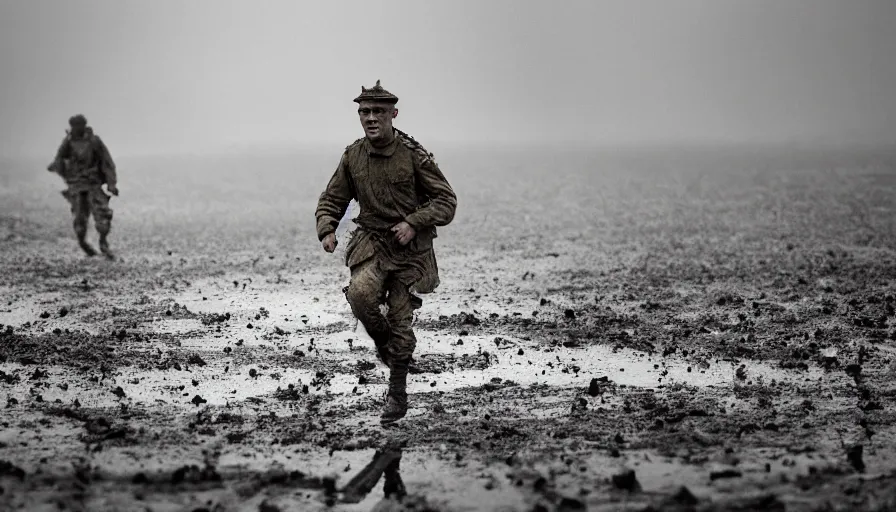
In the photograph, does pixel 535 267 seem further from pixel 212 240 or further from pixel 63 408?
pixel 63 408

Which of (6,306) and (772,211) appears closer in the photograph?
(6,306)

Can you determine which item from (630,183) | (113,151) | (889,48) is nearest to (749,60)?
(889,48)

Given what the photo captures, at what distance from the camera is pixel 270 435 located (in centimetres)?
696

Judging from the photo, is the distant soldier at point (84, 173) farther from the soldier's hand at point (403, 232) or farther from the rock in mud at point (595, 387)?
the rock in mud at point (595, 387)

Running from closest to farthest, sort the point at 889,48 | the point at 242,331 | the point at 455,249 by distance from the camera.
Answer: the point at 242,331 → the point at 455,249 → the point at 889,48

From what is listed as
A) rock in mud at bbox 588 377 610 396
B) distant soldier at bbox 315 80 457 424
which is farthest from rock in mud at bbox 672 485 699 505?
distant soldier at bbox 315 80 457 424

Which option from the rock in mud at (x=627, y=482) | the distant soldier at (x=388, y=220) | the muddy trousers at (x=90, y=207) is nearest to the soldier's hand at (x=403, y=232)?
the distant soldier at (x=388, y=220)

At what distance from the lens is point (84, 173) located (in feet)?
55.2

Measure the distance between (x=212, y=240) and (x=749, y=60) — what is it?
2947 inches

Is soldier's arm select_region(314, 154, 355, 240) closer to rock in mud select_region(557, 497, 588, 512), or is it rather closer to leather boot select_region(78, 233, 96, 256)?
rock in mud select_region(557, 497, 588, 512)

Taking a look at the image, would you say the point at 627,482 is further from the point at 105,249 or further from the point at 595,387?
the point at 105,249

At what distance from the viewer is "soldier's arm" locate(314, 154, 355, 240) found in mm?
8008

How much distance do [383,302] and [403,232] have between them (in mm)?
625

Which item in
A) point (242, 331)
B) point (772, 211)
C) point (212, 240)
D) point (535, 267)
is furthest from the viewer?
point (772, 211)
